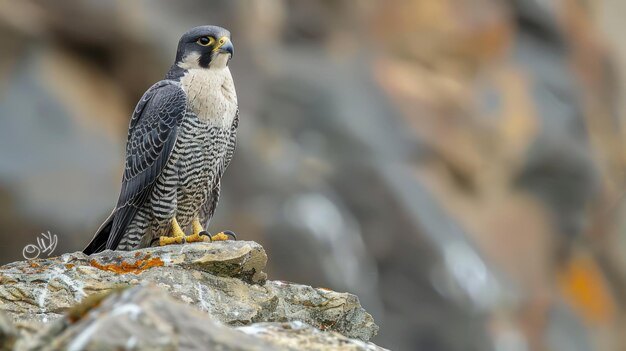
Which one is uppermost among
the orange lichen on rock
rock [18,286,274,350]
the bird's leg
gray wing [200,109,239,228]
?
gray wing [200,109,239,228]

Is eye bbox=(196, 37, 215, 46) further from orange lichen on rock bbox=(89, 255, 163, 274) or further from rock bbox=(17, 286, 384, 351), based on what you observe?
rock bbox=(17, 286, 384, 351)

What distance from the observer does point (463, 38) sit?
64.5 feet

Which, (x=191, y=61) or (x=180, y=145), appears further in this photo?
(x=191, y=61)

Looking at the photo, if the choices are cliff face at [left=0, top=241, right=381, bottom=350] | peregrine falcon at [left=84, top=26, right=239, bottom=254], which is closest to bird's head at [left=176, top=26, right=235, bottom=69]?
peregrine falcon at [left=84, top=26, right=239, bottom=254]

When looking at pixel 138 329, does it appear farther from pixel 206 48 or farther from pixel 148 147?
pixel 206 48

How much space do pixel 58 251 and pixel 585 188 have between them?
10253 mm

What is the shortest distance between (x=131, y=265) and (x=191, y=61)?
67.7 inches

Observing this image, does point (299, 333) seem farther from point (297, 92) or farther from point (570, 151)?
→ point (570, 151)

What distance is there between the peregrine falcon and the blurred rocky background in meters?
8.01

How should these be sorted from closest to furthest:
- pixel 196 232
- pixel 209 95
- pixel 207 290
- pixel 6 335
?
1. pixel 6 335
2. pixel 207 290
3. pixel 209 95
4. pixel 196 232

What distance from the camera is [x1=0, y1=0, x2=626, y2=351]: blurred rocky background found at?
15.7 m

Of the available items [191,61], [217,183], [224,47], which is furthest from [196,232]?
[224,47]

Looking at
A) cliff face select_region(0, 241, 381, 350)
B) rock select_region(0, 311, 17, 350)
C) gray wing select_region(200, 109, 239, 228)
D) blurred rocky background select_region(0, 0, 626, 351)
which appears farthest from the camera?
blurred rocky background select_region(0, 0, 626, 351)

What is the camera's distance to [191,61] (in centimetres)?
694
